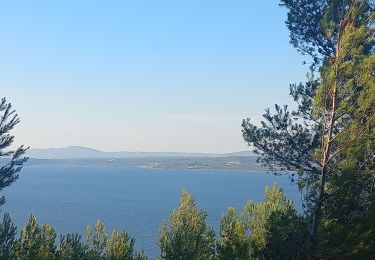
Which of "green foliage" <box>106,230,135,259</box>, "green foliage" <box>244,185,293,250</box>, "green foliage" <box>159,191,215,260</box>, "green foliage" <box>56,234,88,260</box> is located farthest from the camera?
"green foliage" <box>159,191,215,260</box>

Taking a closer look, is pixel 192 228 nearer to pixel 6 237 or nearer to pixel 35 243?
pixel 35 243

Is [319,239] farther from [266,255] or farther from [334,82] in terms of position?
[334,82]

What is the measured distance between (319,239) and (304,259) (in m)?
1.01

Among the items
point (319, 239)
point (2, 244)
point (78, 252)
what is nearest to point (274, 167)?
point (319, 239)

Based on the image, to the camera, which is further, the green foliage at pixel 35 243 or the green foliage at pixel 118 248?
the green foliage at pixel 118 248

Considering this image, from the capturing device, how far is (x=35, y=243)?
26.1 meters

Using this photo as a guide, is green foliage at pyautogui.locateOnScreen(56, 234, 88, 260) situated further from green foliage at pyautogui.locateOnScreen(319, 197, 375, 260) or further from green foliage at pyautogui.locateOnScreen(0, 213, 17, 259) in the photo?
green foliage at pyautogui.locateOnScreen(319, 197, 375, 260)

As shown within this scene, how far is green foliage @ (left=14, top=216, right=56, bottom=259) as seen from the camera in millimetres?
24267

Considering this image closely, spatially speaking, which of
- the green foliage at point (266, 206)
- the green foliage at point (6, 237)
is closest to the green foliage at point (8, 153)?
the green foliage at point (6, 237)

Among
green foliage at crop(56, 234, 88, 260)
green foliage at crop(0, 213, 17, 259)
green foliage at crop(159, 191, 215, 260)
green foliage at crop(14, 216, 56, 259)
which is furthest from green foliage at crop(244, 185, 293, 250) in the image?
green foliage at crop(0, 213, 17, 259)

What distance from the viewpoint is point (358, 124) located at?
16594mm

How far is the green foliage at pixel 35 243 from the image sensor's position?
24267 millimetres

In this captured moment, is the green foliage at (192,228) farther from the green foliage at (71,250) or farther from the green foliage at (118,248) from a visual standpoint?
the green foliage at (71,250)

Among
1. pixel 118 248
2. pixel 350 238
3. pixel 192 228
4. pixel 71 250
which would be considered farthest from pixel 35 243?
pixel 350 238
